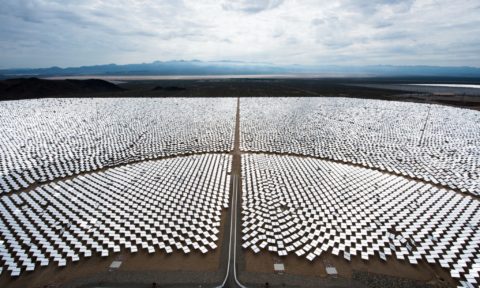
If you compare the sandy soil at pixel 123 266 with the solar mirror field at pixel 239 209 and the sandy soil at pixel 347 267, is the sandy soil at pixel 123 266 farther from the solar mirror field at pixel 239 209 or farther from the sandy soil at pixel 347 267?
the sandy soil at pixel 347 267

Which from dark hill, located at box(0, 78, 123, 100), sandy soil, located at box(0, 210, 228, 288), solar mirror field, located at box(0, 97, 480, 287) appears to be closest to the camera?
sandy soil, located at box(0, 210, 228, 288)

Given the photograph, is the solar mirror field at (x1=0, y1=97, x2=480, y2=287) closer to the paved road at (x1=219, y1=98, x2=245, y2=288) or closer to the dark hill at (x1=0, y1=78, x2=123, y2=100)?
the paved road at (x1=219, y1=98, x2=245, y2=288)

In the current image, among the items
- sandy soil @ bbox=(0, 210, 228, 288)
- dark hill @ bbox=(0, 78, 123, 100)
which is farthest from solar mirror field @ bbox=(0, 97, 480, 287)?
dark hill @ bbox=(0, 78, 123, 100)

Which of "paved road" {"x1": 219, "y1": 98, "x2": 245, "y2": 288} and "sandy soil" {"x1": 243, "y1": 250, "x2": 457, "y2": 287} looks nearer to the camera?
"paved road" {"x1": 219, "y1": 98, "x2": 245, "y2": 288}

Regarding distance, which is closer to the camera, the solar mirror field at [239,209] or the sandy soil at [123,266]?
the sandy soil at [123,266]

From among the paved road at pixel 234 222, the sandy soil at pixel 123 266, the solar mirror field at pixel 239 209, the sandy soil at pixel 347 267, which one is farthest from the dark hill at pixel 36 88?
the sandy soil at pixel 347 267

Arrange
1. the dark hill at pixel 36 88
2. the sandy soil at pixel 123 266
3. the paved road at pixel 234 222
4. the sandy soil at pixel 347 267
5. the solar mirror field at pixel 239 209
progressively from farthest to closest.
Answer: the dark hill at pixel 36 88 < the solar mirror field at pixel 239 209 < the sandy soil at pixel 347 267 < the paved road at pixel 234 222 < the sandy soil at pixel 123 266

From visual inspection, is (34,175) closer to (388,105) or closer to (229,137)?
(229,137)

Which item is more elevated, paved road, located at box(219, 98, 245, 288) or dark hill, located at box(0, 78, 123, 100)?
dark hill, located at box(0, 78, 123, 100)

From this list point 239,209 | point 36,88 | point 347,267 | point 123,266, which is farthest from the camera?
Result: point 36,88

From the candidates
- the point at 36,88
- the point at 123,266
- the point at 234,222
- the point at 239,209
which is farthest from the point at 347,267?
the point at 36,88

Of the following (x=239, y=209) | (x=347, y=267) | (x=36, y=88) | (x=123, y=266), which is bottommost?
(x=123, y=266)

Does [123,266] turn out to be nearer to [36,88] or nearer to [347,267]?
[347,267]
